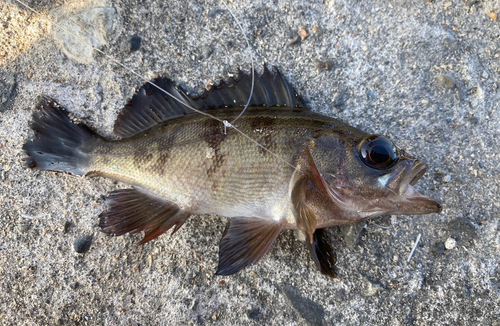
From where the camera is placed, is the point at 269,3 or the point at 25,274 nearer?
the point at 25,274

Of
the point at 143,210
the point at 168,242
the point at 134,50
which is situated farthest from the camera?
the point at 134,50

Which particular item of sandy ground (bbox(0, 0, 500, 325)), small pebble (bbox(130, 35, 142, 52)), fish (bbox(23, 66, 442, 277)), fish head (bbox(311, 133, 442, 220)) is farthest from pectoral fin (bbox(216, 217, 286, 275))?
small pebble (bbox(130, 35, 142, 52))

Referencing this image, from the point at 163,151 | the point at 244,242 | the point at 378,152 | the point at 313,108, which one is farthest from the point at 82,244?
the point at 378,152

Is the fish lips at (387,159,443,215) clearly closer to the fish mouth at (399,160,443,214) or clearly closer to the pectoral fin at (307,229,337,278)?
the fish mouth at (399,160,443,214)

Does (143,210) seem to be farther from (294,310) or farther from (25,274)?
(294,310)

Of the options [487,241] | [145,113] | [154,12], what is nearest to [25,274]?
[145,113]

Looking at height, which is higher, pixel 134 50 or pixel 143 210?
pixel 134 50

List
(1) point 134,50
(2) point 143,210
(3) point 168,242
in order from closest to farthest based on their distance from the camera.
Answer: (2) point 143,210, (3) point 168,242, (1) point 134,50
